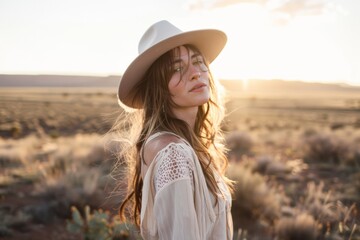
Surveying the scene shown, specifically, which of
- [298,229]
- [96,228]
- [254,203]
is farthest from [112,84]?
[96,228]

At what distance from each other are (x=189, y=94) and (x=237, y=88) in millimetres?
186952

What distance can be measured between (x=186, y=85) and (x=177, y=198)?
0.67 metres

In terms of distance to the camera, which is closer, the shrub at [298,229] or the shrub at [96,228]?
the shrub at [96,228]

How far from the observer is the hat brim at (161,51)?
6.77 ft

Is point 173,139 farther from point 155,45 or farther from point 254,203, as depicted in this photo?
point 254,203

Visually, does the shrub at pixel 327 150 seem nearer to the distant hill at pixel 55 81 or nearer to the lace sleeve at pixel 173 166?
the lace sleeve at pixel 173 166

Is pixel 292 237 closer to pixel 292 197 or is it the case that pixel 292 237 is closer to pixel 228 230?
pixel 292 197

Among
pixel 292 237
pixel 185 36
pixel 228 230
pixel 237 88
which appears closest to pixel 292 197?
pixel 292 237

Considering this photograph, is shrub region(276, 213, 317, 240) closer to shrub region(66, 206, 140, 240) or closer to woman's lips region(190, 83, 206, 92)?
shrub region(66, 206, 140, 240)

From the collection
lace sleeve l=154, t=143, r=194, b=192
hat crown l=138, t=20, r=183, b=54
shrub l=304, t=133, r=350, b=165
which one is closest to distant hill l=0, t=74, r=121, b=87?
shrub l=304, t=133, r=350, b=165

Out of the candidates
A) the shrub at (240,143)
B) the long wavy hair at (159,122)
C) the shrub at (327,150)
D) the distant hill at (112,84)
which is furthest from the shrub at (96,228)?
the distant hill at (112,84)

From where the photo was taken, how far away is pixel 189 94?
2.09 metres

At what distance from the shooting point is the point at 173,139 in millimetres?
1881

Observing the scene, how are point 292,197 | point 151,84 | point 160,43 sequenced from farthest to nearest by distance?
point 292,197
point 151,84
point 160,43
